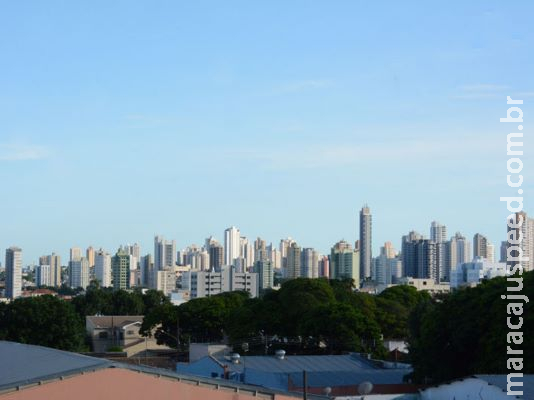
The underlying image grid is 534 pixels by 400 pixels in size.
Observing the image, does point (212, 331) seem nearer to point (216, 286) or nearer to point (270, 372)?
point (270, 372)

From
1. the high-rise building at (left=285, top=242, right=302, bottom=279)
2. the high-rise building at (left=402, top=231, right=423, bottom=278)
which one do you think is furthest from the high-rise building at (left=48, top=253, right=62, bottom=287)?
the high-rise building at (left=402, top=231, right=423, bottom=278)

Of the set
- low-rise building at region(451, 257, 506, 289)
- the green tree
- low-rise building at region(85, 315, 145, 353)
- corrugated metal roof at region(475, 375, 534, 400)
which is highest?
low-rise building at region(451, 257, 506, 289)

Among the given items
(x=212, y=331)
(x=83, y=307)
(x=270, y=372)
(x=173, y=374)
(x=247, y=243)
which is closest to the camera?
(x=173, y=374)

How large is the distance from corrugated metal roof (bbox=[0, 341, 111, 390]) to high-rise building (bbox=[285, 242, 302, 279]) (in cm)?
11914

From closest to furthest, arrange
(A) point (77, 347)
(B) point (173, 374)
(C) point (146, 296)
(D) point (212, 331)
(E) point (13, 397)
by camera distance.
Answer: (E) point (13, 397)
(B) point (173, 374)
(A) point (77, 347)
(D) point (212, 331)
(C) point (146, 296)

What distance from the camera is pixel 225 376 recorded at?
22.0 m

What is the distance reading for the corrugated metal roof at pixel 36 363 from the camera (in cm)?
1577

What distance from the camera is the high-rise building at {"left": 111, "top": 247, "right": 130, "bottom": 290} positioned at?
14362 centimetres

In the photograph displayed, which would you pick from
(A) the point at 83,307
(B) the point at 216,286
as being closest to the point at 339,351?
(A) the point at 83,307

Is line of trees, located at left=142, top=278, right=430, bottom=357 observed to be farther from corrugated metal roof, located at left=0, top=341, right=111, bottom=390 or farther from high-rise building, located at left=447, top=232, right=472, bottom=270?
high-rise building, located at left=447, top=232, right=472, bottom=270

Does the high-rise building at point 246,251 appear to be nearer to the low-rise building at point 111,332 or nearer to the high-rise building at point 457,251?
the high-rise building at point 457,251

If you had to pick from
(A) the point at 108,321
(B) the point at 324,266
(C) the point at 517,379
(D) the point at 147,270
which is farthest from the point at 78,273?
(C) the point at 517,379

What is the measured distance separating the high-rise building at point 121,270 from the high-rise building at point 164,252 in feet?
55.8

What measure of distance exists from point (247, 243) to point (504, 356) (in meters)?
152
